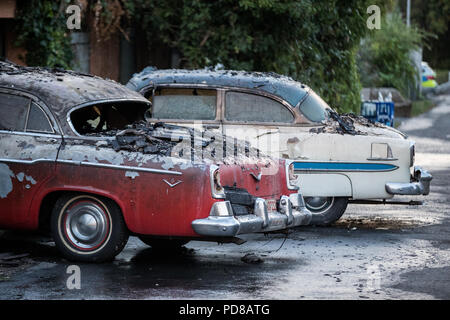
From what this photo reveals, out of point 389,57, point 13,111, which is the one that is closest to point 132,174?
point 13,111

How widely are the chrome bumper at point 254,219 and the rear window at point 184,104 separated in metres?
2.67

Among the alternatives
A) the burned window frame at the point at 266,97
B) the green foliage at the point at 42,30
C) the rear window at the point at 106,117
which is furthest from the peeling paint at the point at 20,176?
the green foliage at the point at 42,30

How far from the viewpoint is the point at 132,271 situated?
8555 millimetres

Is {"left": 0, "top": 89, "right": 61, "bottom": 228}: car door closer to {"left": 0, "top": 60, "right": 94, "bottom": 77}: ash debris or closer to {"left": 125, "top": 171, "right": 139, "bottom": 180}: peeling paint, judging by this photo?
{"left": 0, "top": 60, "right": 94, "bottom": 77}: ash debris

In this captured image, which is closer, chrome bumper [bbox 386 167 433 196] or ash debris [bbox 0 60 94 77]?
ash debris [bbox 0 60 94 77]

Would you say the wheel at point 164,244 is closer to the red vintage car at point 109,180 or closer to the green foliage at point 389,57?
the red vintage car at point 109,180

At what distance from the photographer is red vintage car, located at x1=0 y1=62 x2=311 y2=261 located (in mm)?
8469

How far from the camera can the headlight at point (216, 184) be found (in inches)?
332

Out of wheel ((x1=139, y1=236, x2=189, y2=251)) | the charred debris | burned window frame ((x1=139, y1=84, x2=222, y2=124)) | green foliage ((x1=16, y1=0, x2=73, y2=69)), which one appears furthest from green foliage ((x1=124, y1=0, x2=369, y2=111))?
wheel ((x1=139, y1=236, x2=189, y2=251))

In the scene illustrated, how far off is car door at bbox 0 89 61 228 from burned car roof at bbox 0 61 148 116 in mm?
106

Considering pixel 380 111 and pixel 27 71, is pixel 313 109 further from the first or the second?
pixel 380 111

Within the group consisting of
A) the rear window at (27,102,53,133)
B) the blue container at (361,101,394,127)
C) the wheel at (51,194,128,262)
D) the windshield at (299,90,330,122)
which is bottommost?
the wheel at (51,194,128,262)
